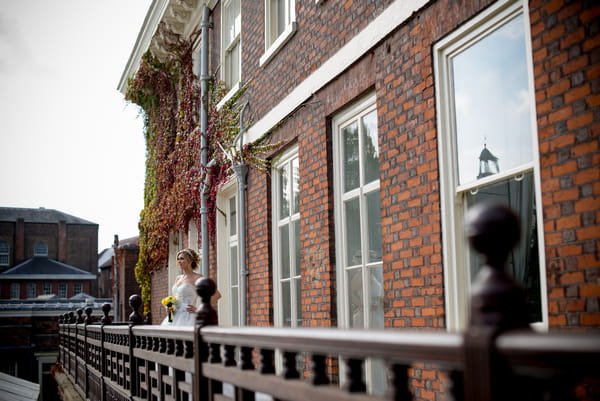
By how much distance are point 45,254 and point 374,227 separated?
208 feet

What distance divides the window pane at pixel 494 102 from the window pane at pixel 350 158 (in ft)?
5.78

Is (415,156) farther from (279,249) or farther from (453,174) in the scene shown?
(279,249)

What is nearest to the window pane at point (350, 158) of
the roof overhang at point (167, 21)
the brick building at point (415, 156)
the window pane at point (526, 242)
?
the brick building at point (415, 156)

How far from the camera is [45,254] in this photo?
209 feet

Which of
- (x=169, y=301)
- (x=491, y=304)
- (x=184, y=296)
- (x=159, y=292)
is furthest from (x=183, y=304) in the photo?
(x=159, y=292)

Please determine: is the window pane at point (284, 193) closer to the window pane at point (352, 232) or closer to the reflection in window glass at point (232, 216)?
the window pane at point (352, 232)

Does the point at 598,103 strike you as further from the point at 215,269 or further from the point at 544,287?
the point at 215,269

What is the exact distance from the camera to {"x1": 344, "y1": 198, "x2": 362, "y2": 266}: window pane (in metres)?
6.21

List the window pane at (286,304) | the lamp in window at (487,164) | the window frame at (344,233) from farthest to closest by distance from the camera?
the window pane at (286,304) → the window frame at (344,233) → the lamp in window at (487,164)

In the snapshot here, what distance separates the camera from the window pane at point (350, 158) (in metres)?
6.32

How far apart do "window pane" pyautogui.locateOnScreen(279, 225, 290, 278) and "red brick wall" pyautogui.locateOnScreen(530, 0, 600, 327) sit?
15.1ft

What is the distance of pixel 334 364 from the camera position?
20.5 feet

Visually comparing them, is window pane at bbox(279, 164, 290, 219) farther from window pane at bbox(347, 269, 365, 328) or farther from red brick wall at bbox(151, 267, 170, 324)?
red brick wall at bbox(151, 267, 170, 324)

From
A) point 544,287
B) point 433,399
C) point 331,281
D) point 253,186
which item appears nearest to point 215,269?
point 253,186
